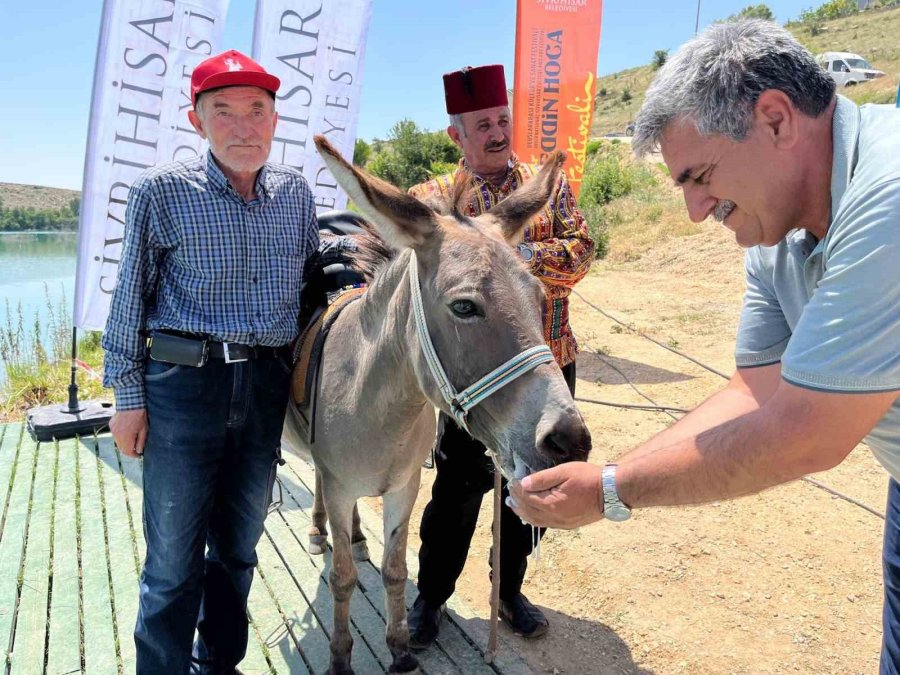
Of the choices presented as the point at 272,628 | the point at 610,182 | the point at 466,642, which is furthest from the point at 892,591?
the point at 610,182

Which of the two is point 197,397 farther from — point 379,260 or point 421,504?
point 421,504

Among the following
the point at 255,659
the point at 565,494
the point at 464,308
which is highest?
the point at 464,308

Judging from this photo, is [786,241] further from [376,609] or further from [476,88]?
[376,609]

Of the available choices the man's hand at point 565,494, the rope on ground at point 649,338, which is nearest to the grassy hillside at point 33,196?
the rope on ground at point 649,338

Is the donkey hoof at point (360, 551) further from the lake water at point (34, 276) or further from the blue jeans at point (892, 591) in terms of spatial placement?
the lake water at point (34, 276)

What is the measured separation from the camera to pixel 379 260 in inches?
104

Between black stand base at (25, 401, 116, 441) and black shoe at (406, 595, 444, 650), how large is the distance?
148 inches

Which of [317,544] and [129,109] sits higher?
[129,109]

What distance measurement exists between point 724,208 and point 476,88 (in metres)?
1.81

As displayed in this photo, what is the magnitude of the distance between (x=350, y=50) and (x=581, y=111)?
3.80 m

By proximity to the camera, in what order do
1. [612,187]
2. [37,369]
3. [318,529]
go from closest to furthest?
[318,529]
[37,369]
[612,187]

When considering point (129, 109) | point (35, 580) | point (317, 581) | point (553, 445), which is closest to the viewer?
point (553, 445)

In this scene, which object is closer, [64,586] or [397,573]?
[397,573]

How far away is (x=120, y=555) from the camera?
3793mm
